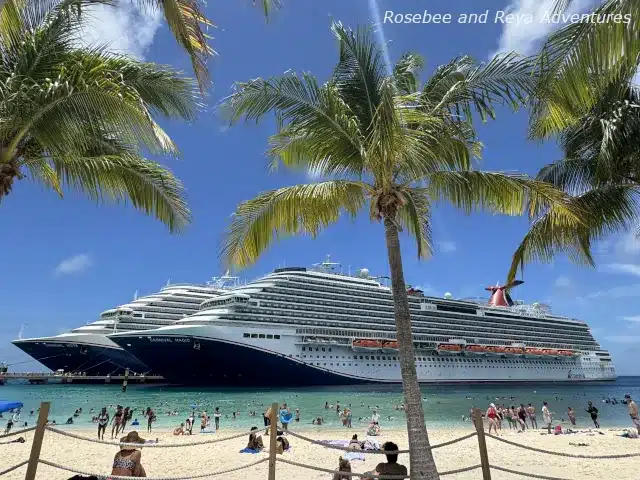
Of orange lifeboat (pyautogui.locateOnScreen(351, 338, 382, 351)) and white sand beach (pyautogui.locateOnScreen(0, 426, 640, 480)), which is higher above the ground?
orange lifeboat (pyautogui.locateOnScreen(351, 338, 382, 351))

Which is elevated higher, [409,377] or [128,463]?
[409,377]

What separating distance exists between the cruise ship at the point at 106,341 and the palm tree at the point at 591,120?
6029 cm

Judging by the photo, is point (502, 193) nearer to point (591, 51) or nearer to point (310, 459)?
point (591, 51)

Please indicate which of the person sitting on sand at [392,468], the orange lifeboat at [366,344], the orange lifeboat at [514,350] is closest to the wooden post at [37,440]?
the person sitting on sand at [392,468]

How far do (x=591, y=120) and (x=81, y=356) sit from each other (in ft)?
227

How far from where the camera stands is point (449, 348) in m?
59.2

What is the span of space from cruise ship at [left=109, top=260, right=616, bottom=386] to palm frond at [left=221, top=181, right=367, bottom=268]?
39.8 m

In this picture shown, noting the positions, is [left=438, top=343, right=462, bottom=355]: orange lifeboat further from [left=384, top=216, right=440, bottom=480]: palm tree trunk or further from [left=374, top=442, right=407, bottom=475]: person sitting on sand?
[left=384, top=216, right=440, bottom=480]: palm tree trunk

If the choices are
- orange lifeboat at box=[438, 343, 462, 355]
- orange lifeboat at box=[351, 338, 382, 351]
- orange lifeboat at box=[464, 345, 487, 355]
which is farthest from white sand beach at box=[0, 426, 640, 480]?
orange lifeboat at box=[464, 345, 487, 355]

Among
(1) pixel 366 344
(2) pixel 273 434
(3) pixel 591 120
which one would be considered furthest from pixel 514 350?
(2) pixel 273 434

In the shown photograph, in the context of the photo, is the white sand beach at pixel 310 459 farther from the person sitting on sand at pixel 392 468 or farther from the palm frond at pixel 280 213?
the palm frond at pixel 280 213

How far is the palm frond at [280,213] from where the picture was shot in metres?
6.41

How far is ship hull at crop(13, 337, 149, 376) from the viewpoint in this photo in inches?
2387

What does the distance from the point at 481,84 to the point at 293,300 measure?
160ft
